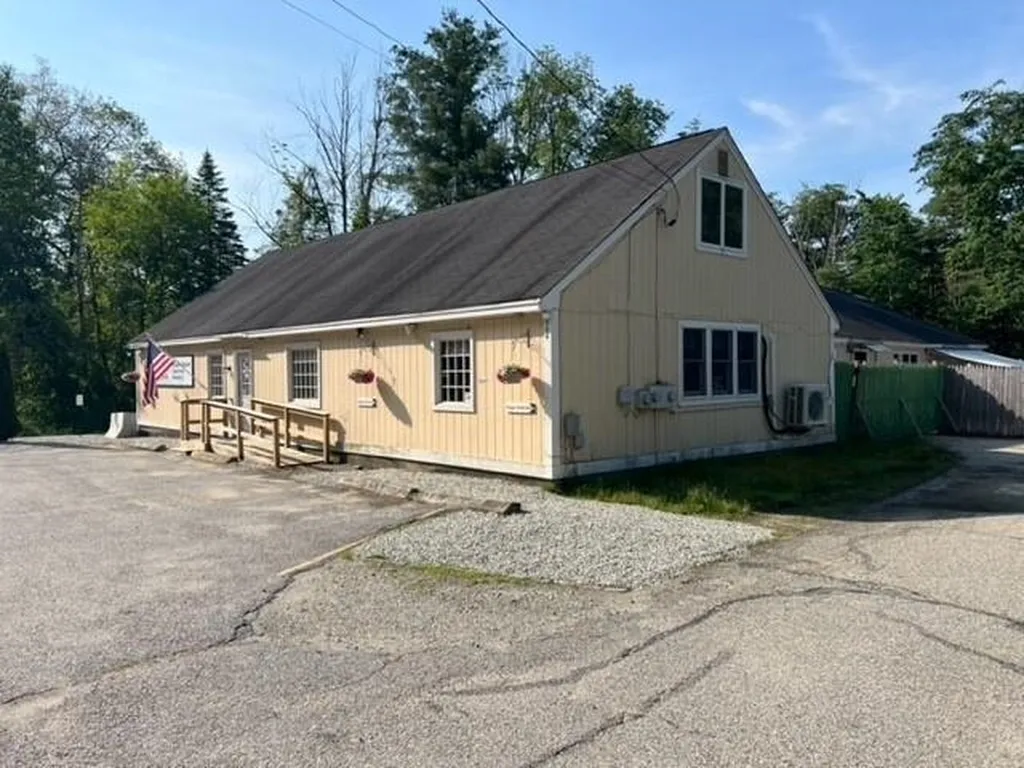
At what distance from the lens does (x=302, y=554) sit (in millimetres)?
7703

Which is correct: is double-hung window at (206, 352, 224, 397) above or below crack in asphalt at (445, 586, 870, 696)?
above

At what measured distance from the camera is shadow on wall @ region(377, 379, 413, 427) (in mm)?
13125

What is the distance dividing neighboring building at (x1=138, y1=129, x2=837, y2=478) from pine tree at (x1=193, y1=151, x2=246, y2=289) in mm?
22473

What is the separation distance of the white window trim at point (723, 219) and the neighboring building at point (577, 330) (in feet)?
0.11

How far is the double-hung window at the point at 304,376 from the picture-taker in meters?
15.4

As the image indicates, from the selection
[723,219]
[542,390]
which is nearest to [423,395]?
[542,390]

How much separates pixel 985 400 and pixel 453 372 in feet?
49.6

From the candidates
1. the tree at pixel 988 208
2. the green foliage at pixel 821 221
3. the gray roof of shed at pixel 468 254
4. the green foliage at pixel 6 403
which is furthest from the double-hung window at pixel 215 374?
the green foliage at pixel 821 221

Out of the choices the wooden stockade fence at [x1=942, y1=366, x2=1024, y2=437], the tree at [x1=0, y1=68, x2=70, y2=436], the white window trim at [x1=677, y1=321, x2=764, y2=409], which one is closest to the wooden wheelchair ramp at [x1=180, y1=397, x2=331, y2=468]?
the white window trim at [x1=677, y1=321, x2=764, y2=409]

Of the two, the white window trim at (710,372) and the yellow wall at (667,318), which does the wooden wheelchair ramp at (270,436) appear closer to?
the yellow wall at (667,318)

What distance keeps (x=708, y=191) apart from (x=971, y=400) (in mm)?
11578

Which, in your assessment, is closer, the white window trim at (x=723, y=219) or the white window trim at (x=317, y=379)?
the white window trim at (x=723, y=219)

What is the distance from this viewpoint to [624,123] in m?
38.5

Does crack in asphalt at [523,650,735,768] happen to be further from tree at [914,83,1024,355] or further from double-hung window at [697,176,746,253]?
tree at [914,83,1024,355]
